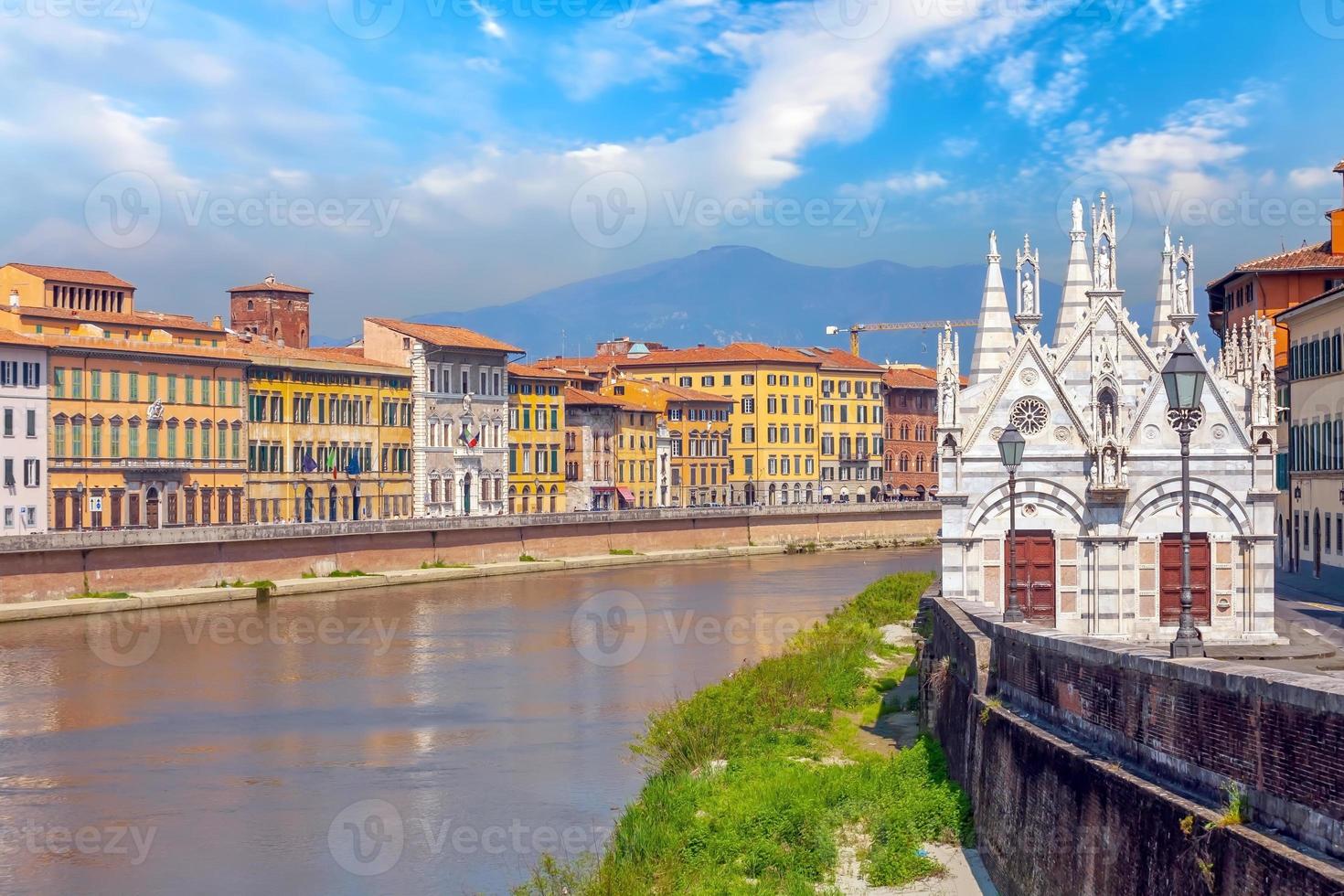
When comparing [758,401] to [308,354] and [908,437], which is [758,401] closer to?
[908,437]

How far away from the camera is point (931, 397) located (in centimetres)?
12731

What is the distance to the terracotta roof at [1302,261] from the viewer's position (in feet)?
186

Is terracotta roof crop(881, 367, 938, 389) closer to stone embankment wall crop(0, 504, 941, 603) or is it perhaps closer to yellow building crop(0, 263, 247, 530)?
stone embankment wall crop(0, 504, 941, 603)

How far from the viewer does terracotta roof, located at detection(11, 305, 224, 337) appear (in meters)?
65.6

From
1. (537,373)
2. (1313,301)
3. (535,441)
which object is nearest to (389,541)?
(535,441)

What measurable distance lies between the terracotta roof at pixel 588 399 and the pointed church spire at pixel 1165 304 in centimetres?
6380

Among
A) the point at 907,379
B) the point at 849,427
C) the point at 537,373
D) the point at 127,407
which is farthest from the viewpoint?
the point at 907,379

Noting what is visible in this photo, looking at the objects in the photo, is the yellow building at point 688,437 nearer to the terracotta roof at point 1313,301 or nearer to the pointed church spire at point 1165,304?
the terracotta roof at point 1313,301

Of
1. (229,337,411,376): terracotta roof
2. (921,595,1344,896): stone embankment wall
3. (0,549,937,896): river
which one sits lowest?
(0,549,937,896): river

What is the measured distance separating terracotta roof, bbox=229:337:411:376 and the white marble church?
48345mm

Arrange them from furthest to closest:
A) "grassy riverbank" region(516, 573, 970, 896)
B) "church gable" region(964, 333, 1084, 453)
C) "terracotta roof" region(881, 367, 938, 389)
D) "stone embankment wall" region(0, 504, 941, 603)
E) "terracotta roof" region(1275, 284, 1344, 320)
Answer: "terracotta roof" region(881, 367, 938, 389) < "stone embankment wall" region(0, 504, 941, 603) < "terracotta roof" region(1275, 284, 1344, 320) < "church gable" region(964, 333, 1084, 453) < "grassy riverbank" region(516, 573, 970, 896)

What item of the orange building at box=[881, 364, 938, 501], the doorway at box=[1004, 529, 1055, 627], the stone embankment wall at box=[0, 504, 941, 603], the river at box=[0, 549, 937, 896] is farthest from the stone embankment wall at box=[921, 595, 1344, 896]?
the orange building at box=[881, 364, 938, 501]

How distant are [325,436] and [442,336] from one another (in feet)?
34.2

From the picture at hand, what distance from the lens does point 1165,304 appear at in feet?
103
